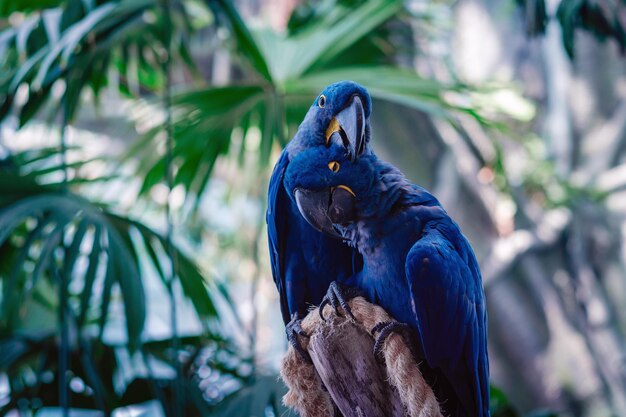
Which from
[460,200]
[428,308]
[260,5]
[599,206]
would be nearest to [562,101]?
[599,206]

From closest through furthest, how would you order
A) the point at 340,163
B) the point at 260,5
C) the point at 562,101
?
the point at 340,163 < the point at 562,101 < the point at 260,5

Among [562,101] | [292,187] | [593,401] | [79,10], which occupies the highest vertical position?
[79,10]

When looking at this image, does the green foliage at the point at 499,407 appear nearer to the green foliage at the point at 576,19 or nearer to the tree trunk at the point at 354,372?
the green foliage at the point at 576,19

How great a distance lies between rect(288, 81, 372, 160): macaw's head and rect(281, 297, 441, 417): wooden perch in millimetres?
220

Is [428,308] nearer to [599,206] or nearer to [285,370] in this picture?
[285,370]

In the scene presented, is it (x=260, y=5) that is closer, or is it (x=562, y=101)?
(x=562, y=101)

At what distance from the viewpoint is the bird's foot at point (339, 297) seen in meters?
0.87

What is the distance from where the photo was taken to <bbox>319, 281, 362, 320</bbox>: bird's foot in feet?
2.84

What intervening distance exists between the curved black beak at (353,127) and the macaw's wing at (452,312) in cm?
14

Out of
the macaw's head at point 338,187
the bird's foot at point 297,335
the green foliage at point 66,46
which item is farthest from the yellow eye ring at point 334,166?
the green foliage at point 66,46

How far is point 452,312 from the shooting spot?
814 millimetres

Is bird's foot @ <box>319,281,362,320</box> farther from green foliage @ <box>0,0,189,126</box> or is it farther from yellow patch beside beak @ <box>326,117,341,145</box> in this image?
green foliage @ <box>0,0,189,126</box>

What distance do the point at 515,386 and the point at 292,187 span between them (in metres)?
2.40

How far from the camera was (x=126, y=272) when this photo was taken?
1.40 meters
